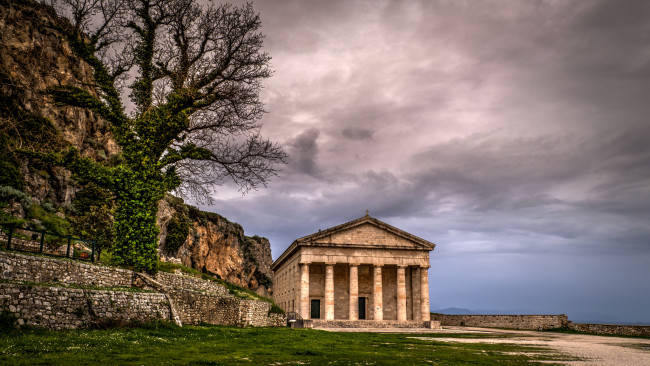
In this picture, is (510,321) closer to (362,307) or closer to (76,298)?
(362,307)

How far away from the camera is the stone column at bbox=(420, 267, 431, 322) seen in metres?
42.1

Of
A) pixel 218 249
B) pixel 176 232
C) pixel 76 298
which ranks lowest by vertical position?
pixel 76 298

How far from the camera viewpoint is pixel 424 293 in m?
42.7

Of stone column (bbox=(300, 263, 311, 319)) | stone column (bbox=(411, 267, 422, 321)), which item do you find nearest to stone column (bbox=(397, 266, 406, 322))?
stone column (bbox=(411, 267, 422, 321))

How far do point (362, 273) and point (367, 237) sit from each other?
588 centimetres

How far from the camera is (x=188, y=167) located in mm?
23688

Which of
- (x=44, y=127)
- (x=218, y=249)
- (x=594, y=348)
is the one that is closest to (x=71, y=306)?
(x=594, y=348)

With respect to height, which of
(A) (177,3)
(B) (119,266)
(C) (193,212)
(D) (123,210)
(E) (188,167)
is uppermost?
(A) (177,3)

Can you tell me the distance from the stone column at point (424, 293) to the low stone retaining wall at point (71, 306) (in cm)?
3120

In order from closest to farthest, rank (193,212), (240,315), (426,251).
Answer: (240,315) → (426,251) → (193,212)

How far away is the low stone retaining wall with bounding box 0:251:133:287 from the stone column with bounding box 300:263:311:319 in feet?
77.2

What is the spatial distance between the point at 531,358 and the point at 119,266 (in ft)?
56.1

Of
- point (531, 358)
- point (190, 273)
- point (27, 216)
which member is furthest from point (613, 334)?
point (27, 216)

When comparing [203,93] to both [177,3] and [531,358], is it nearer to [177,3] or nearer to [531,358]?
[177,3]
